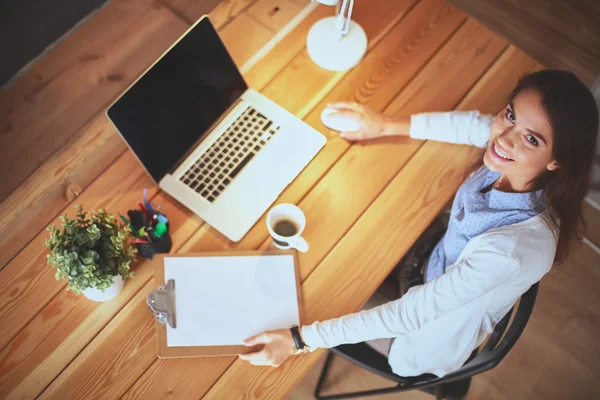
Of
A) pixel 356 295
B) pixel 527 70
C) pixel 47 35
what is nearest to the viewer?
pixel 356 295

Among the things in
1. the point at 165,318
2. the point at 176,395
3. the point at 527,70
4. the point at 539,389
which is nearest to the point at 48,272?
the point at 165,318

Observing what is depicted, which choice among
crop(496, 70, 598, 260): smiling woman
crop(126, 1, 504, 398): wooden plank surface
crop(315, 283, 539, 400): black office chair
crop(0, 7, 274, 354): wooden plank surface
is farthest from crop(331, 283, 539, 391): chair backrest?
crop(0, 7, 274, 354): wooden plank surface

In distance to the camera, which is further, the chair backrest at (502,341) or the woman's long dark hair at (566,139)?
the chair backrest at (502,341)

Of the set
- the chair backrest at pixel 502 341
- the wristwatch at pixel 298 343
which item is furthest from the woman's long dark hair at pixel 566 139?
the wristwatch at pixel 298 343

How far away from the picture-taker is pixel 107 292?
3.91ft

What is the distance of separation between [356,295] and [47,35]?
141 cm

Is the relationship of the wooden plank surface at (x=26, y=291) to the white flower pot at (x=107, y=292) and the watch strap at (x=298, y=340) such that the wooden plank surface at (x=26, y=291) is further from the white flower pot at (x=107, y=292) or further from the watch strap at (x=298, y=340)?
the watch strap at (x=298, y=340)

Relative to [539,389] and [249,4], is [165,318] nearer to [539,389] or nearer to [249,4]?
[249,4]

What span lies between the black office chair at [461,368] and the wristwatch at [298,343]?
8.4 inches

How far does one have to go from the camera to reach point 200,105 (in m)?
1.34

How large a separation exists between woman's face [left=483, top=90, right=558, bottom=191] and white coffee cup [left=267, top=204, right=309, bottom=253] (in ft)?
1.43

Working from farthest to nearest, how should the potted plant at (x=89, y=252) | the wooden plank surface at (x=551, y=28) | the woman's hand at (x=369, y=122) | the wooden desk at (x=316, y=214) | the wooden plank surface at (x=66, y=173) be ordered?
the wooden plank surface at (x=551, y=28) < the woman's hand at (x=369, y=122) < the wooden plank surface at (x=66, y=173) < the wooden desk at (x=316, y=214) < the potted plant at (x=89, y=252)

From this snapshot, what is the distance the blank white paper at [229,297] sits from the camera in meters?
1.19

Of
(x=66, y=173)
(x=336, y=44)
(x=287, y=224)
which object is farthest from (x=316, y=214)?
(x=66, y=173)
